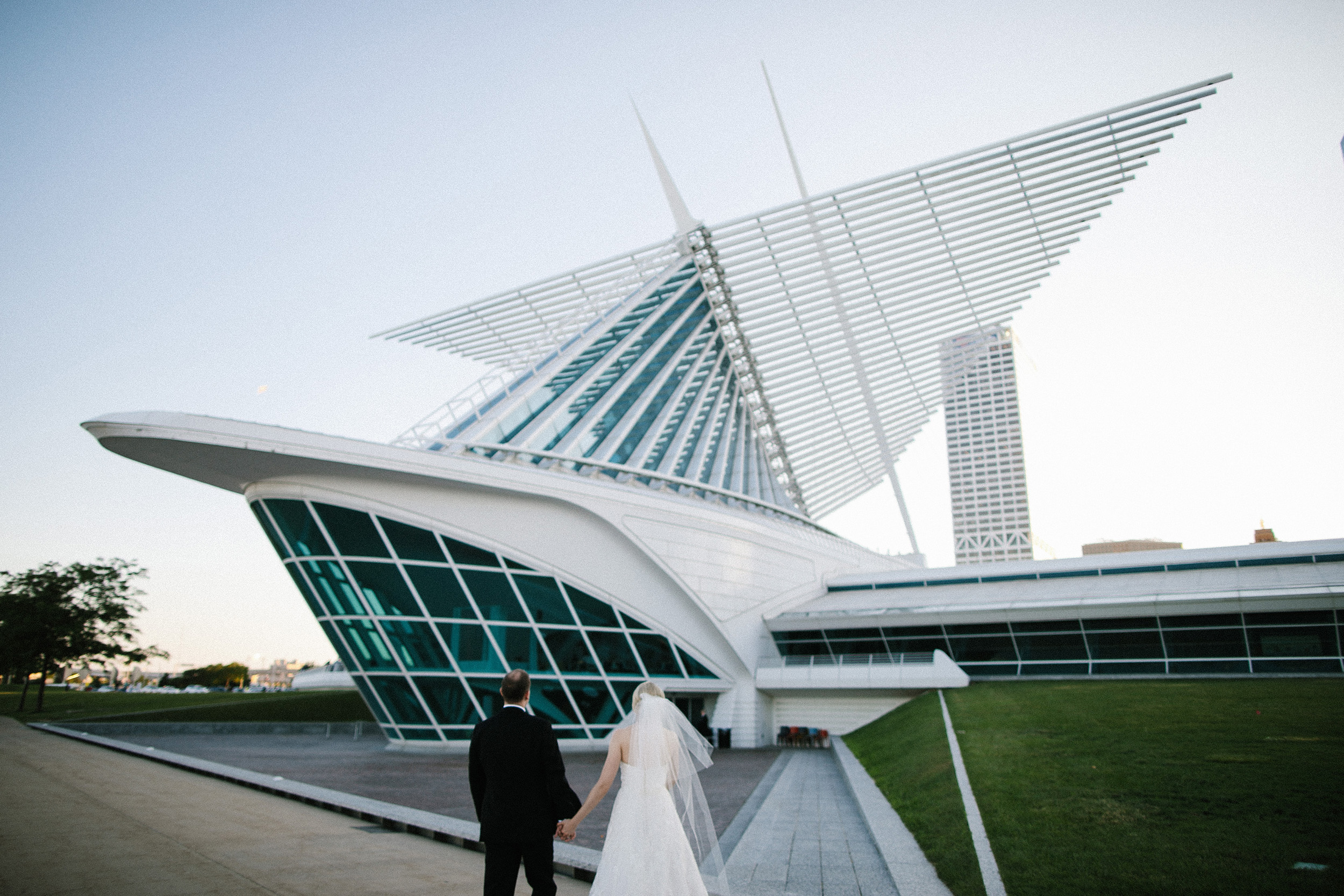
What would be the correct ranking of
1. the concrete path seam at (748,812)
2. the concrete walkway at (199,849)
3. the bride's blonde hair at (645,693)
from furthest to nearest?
1. the concrete path seam at (748,812)
2. the concrete walkway at (199,849)
3. the bride's blonde hair at (645,693)

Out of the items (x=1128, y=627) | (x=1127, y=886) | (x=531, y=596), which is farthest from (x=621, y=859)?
(x=1128, y=627)

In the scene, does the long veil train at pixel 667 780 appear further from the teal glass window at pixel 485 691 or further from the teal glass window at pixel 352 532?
the teal glass window at pixel 352 532

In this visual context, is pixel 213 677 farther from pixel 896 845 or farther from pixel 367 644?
pixel 896 845

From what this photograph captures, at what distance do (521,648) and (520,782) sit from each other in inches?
712

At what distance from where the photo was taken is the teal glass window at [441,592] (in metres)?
21.4

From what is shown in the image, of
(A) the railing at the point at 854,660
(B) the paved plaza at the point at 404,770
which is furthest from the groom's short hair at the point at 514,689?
(A) the railing at the point at 854,660

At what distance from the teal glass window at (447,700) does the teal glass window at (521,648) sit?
1568 millimetres

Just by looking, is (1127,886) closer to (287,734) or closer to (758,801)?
(758,801)

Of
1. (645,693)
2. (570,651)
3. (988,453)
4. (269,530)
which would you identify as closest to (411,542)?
(269,530)

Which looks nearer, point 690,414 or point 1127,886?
point 1127,886

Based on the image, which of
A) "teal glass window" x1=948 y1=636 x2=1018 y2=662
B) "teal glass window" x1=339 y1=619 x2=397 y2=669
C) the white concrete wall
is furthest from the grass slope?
"teal glass window" x1=339 y1=619 x2=397 y2=669

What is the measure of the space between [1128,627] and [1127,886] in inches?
889

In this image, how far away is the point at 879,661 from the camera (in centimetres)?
2745

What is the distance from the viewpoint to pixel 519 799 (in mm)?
4863
